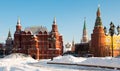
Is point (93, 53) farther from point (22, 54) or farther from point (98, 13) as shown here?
point (22, 54)

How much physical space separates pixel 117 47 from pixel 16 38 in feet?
123

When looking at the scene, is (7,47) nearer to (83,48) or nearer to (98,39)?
(83,48)

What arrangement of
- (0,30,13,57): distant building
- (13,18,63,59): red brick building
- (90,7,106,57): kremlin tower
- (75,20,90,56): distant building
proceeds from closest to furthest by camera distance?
1. (90,7,106,57): kremlin tower
2. (13,18,63,59): red brick building
3. (75,20,90,56): distant building
4. (0,30,13,57): distant building

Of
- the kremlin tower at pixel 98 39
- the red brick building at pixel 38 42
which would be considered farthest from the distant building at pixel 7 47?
the kremlin tower at pixel 98 39

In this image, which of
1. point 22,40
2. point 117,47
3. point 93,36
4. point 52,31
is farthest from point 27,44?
point 117,47

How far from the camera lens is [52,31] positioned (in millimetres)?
103938

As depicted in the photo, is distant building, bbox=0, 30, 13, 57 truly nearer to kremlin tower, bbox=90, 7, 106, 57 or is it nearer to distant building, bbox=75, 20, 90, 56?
distant building, bbox=75, 20, 90, 56

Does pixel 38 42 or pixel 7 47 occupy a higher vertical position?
pixel 38 42

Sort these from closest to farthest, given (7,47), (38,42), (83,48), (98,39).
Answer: (98,39), (38,42), (83,48), (7,47)

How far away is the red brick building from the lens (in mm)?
99562

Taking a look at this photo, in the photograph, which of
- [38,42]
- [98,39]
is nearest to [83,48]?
[98,39]

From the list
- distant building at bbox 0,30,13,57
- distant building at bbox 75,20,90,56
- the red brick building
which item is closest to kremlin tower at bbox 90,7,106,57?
the red brick building

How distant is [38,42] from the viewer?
4021 inches

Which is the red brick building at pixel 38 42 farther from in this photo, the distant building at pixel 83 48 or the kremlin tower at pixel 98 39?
the distant building at pixel 83 48
